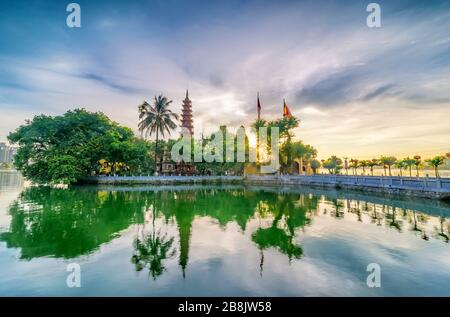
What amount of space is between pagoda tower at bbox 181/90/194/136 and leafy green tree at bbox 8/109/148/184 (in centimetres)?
2083

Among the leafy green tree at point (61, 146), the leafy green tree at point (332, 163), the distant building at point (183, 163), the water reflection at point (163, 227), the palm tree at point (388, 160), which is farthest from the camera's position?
the leafy green tree at point (332, 163)

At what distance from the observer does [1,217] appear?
33.4 feet

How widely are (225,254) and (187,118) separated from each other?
1842 inches

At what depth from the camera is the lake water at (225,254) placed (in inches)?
172

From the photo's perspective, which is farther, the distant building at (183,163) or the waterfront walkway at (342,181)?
the distant building at (183,163)

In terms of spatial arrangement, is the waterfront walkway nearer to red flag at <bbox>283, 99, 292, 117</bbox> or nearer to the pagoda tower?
red flag at <bbox>283, 99, 292, 117</bbox>

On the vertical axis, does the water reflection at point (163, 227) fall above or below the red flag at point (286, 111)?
below

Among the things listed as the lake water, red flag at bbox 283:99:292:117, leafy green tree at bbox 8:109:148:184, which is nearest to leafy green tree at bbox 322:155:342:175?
red flag at bbox 283:99:292:117

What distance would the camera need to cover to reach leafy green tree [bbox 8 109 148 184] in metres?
25.3

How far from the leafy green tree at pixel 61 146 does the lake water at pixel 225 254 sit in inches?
668

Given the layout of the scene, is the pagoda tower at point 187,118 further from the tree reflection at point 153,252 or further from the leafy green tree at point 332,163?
the tree reflection at point 153,252

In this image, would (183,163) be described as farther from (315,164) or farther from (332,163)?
(332,163)

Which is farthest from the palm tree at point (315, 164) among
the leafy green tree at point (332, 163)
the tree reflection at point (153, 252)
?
the tree reflection at point (153, 252)
